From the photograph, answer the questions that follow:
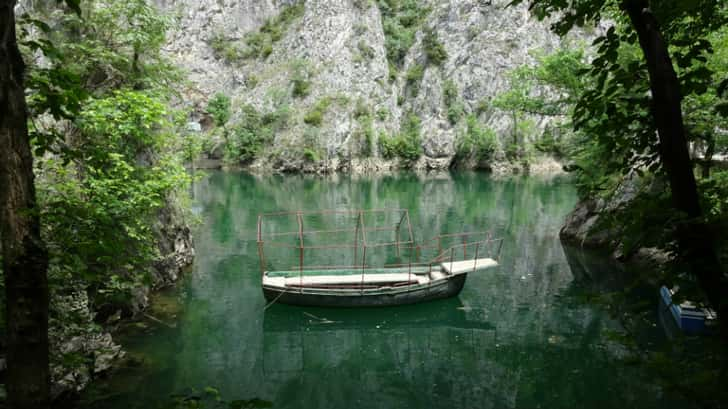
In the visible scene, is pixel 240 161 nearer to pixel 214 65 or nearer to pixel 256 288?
pixel 214 65

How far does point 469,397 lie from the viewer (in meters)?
9.62

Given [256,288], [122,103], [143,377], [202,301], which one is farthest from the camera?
[256,288]

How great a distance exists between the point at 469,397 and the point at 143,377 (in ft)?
22.4

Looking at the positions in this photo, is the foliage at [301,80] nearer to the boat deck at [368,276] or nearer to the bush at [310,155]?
the bush at [310,155]

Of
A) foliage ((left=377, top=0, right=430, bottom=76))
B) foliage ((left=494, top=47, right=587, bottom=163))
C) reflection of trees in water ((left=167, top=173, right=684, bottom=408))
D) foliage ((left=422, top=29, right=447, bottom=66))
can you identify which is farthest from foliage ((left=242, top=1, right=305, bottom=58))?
reflection of trees in water ((left=167, top=173, right=684, bottom=408))

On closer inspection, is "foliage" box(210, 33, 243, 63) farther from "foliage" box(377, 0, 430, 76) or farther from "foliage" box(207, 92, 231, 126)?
"foliage" box(377, 0, 430, 76)

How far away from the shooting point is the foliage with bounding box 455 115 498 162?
62.6 meters

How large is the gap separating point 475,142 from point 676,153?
6265 cm

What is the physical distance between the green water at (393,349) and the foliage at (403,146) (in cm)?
4468

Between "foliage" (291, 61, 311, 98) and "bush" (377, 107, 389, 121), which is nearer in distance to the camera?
"foliage" (291, 61, 311, 98)

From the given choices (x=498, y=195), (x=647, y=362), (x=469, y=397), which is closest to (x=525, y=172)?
(x=498, y=195)

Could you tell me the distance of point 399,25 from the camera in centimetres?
7625

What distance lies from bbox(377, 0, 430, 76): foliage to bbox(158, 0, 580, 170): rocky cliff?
169 mm

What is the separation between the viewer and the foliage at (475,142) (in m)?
62.6
